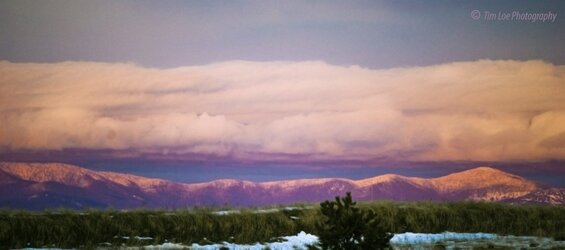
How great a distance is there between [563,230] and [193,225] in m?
17.7

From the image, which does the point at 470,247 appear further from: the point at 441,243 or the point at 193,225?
the point at 193,225

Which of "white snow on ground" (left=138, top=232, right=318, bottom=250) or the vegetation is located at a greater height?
the vegetation

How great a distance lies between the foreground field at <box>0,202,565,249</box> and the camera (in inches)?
1123

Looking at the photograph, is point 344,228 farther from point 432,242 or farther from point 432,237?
point 432,237

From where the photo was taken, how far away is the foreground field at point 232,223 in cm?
2852

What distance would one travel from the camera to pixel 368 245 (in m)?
14.3

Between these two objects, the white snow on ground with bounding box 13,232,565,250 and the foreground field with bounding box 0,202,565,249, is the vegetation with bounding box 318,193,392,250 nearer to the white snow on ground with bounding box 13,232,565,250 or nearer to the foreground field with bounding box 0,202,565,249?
the white snow on ground with bounding box 13,232,565,250

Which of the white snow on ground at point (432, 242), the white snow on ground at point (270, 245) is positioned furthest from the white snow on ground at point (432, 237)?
the white snow on ground at point (270, 245)

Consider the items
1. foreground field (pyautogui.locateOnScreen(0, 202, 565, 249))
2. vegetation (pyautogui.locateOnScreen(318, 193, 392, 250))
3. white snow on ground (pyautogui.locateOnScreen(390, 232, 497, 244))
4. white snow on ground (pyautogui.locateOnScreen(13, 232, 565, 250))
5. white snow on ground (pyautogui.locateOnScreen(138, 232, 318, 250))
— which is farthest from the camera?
white snow on ground (pyautogui.locateOnScreen(390, 232, 497, 244))

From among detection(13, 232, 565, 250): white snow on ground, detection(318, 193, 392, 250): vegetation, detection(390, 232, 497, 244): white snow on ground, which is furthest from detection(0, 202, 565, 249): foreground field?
detection(318, 193, 392, 250): vegetation

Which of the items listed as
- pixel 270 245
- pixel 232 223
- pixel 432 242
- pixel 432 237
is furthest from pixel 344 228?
pixel 432 237

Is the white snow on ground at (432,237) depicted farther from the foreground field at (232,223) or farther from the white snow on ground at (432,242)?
the foreground field at (232,223)

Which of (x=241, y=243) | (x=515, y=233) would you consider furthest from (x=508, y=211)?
(x=241, y=243)

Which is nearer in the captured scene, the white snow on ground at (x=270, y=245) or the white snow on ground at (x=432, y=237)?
the white snow on ground at (x=270, y=245)
